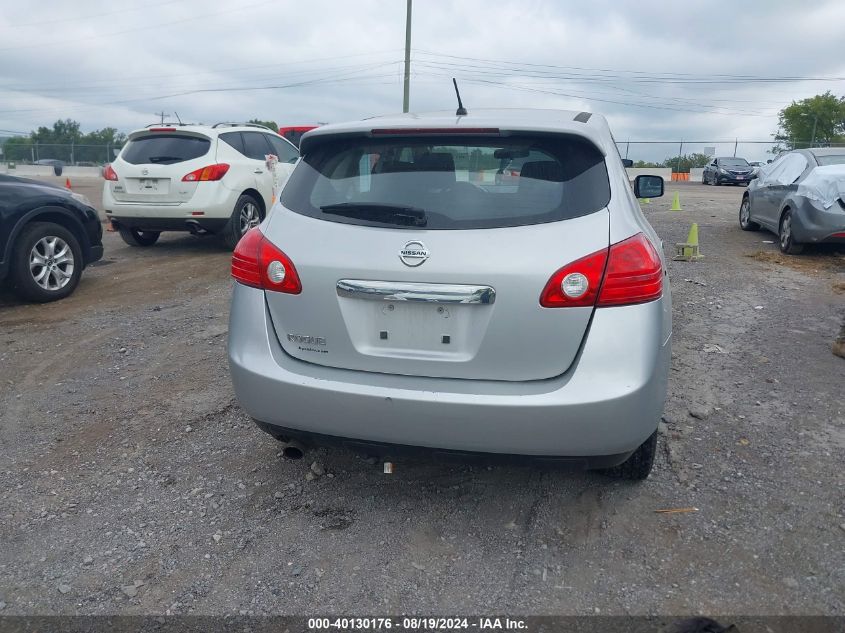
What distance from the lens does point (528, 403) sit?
254 cm

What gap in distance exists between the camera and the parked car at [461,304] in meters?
2.56

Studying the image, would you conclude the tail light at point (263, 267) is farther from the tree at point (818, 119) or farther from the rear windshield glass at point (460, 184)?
the tree at point (818, 119)

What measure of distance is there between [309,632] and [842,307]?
6272mm

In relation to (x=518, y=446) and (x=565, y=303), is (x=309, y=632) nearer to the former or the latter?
(x=518, y=446)

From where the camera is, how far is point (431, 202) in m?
2.79

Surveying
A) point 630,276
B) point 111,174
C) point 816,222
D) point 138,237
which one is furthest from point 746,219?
point 630,276

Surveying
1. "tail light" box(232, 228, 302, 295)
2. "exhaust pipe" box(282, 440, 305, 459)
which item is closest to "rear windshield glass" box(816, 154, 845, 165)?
"tail light" box(232, 228, 302, 295)

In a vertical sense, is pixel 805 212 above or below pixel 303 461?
above

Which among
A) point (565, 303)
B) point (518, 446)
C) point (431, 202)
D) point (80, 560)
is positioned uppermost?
point (431, 202)

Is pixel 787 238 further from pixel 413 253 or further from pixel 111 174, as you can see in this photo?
pixel 111 174

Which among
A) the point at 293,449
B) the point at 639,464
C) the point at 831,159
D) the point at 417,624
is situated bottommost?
the point at 417,624

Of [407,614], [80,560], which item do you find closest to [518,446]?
[407,614]

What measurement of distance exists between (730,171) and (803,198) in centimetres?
2710

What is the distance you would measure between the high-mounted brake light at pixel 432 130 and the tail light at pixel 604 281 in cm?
70
